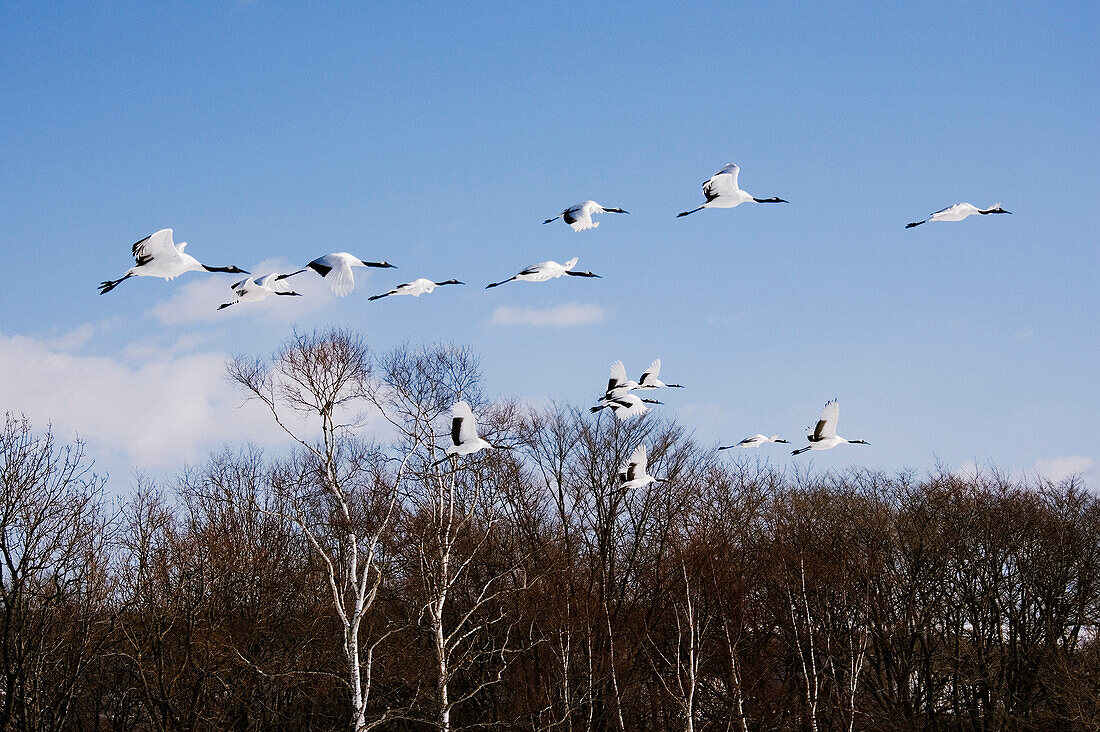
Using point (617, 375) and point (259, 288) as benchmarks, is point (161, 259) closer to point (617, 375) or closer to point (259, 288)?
point (259, 288)

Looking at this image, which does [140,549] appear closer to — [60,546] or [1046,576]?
[60,546]

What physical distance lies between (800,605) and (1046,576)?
843cm

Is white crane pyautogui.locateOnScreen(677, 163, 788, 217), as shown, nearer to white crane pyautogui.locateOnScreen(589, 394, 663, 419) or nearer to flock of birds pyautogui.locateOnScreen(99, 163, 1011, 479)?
flock of birds pyautogui.locateOnScreen(99, 163, 1011, 479)

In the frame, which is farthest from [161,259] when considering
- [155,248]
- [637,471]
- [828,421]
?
[828,421]

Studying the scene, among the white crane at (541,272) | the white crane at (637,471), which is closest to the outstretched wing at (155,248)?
the white crane at (541,272)

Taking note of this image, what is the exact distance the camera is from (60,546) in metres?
21.2

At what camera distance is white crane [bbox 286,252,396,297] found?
14.1m

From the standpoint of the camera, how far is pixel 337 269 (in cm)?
1448

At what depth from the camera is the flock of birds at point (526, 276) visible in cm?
1399

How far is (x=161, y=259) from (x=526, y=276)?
578 centimetres

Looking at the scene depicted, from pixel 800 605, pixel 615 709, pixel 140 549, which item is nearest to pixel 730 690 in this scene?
pixel 615 709

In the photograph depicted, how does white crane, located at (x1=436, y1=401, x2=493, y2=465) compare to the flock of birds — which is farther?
white crane, located at (x1=436, y1=401, x2=493, y2=465)

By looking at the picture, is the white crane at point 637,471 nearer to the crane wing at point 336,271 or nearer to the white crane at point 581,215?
the white crane at point 581,215

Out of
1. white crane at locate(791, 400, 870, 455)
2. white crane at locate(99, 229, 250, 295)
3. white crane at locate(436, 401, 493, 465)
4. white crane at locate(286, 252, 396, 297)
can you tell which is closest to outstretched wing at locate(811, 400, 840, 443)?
white crane at locate(791, 400, 870, 455)
